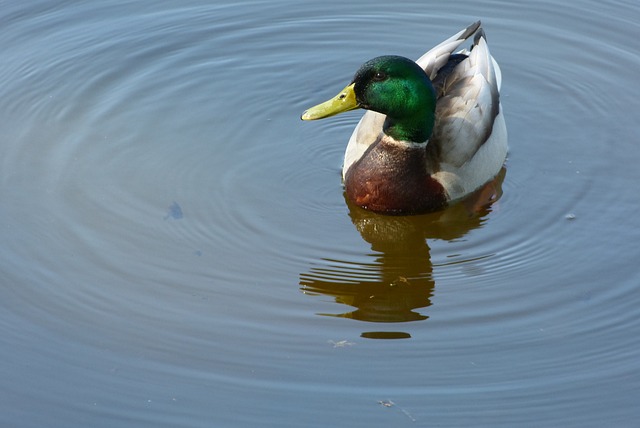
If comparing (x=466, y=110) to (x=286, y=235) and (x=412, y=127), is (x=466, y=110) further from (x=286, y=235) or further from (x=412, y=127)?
(x=286, y=235)

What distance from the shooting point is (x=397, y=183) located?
7566 mm

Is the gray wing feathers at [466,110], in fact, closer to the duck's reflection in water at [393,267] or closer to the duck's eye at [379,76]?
the duck's reflection in water at [393,267]

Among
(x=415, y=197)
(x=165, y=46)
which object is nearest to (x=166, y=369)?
(x=415, y=197)

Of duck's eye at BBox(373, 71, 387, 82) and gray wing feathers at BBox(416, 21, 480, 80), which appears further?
gray wing feathers at BBox(416, 21, 480, 80)

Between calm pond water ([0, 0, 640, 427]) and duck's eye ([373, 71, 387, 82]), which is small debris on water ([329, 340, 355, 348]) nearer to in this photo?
calm pond water ([0, 0, 640, 427])

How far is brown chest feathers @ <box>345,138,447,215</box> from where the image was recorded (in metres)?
7.57

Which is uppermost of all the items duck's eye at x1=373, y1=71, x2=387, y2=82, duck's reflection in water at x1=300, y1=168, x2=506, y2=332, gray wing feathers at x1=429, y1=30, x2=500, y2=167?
duck's eye at x1=373, y1=71, x2=387, y2=82

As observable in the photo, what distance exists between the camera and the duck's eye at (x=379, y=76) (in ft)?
23.9

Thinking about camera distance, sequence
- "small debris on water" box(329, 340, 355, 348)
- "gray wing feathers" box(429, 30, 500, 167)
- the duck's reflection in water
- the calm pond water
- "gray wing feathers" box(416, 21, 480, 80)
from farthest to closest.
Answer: "gray wing feathers" box(416, 21, 480, 80) < "gray wing feathers" box(429, 30, 500, 167) < the duck's reflection in water < "small debris on water" box(329, 340, 355, 348) < the calm pond water

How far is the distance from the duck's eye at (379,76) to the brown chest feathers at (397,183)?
500 mm

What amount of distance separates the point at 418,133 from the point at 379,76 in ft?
1.61

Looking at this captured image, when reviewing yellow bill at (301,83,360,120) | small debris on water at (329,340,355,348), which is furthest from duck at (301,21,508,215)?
small debris on water at (329,340,355,348)

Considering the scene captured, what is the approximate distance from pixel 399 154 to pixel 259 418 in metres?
2.64

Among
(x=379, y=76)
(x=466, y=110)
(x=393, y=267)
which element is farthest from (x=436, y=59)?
(x=393, y=267)
